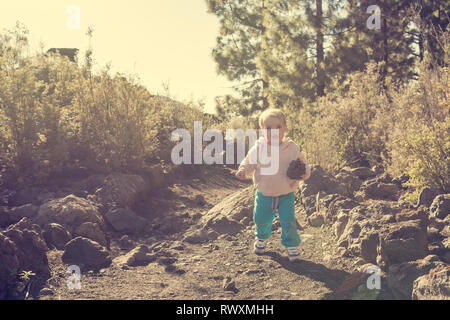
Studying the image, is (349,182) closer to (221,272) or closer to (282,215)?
(282,215)

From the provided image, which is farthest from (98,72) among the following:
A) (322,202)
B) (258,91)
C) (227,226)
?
(258,91)

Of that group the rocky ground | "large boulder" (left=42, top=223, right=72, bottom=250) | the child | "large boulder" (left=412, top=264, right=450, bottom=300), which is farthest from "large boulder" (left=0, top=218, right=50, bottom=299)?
"large boulder" (left=412, top=264, right=450, bottom=300)

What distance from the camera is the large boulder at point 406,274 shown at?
337 centimetres

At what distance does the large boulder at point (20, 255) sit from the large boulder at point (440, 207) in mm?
3781

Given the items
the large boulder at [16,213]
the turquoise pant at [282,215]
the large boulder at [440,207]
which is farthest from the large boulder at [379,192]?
the large boulder at [16,213]

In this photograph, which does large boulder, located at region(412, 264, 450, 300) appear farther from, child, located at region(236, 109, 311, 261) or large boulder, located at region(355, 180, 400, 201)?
large boulder, located at region(355, 180, 400, 201)

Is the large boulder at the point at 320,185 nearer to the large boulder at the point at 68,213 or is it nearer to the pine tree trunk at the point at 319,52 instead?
the large boulder at the point at 68,213

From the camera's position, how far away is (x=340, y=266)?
419 centimetres

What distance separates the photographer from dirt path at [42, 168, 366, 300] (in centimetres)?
379

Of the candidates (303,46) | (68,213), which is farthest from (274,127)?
(303,46)

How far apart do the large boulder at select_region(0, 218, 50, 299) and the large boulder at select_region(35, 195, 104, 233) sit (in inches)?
39.3

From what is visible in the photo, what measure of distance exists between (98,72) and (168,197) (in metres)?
2.73

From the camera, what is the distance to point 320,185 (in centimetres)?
608
